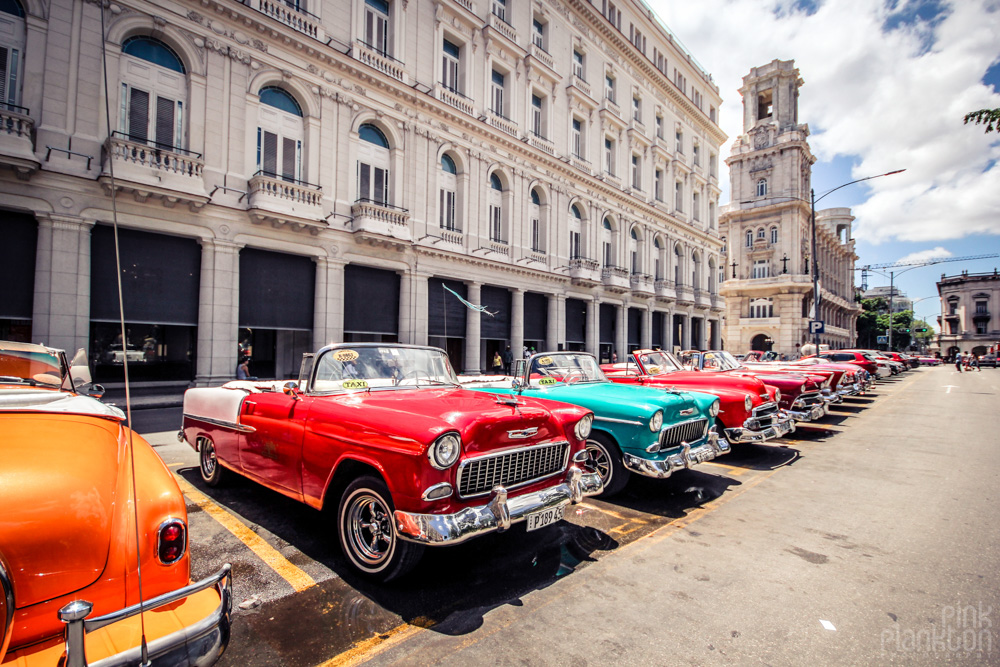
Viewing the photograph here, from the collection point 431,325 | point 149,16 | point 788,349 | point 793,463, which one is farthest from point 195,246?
point 788,349

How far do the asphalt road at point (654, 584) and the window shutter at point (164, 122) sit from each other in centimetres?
1056

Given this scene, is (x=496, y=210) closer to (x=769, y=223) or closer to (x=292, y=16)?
(x=292, y=16)

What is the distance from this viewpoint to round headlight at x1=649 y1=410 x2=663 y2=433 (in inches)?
207

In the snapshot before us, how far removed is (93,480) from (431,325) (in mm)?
16137

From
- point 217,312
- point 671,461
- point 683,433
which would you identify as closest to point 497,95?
point 217,312

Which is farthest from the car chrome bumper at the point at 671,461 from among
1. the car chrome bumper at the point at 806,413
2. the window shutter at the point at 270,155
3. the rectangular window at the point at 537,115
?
the rectangular window at the point at 537,115

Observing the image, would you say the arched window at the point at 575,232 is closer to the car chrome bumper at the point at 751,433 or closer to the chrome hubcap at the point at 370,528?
the car chrome bumper at the point at 751,433

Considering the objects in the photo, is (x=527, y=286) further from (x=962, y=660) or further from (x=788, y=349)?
(x=788, y=349)

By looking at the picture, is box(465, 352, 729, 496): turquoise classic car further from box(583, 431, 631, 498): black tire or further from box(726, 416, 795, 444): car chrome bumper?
box(726, 416, 795, 444): car chrome bumper

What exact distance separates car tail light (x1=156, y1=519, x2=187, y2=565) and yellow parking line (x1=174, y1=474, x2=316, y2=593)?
129 centimetres

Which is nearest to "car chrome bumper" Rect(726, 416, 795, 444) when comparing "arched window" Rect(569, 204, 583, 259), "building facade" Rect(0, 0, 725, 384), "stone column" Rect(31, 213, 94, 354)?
"building facade" Rect(0, 0, 725, 384)

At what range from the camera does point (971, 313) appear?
3206 inches

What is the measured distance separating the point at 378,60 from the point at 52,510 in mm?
17850

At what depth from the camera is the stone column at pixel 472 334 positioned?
760 inches
